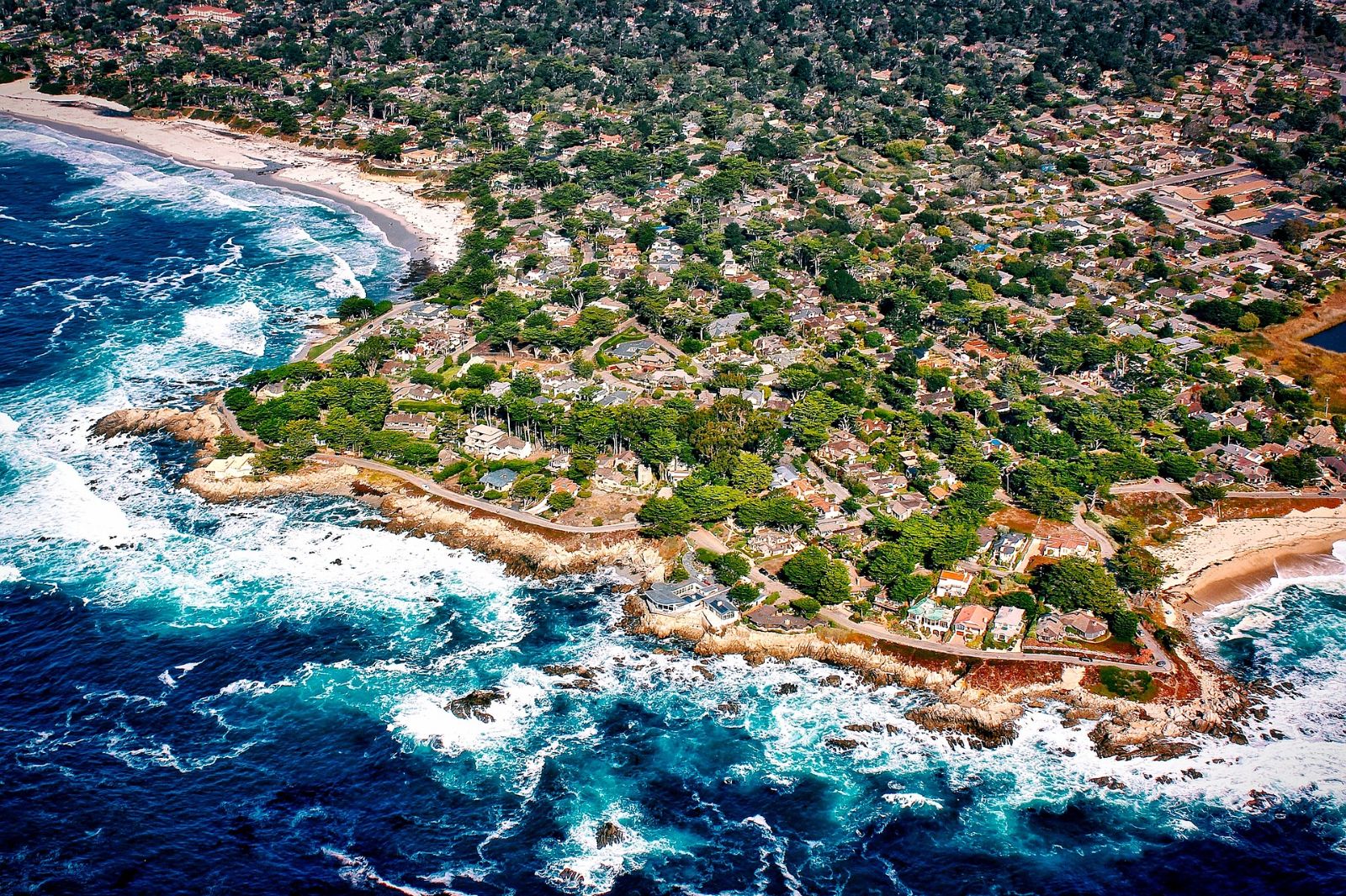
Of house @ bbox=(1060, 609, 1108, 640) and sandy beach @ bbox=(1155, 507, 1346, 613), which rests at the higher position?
sandy beach @ bbox=(1155, 507, 1346, 613)

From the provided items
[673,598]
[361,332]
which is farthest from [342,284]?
[673,598]

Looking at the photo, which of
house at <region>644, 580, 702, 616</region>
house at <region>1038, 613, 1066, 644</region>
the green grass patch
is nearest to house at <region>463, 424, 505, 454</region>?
house at <region>644, 580, 702, 616</region>

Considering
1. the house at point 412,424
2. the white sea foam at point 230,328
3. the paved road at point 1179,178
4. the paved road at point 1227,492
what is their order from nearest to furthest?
1. the paved road at point 1227,492
2. the house at point 412,424
3. the white sea foam at point 230,328
4. the paved road at point 1179,178

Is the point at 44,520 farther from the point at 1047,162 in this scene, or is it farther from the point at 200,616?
the point at 1047,162

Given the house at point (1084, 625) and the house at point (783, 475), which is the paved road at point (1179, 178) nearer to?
the house at point (783, 475)

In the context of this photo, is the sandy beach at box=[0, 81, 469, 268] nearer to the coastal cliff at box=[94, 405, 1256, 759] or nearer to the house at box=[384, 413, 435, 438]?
the house at box=[384, 413, 435, 438]

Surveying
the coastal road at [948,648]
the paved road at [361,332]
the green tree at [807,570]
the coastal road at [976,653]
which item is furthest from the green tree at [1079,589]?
the paved road at [361,332]

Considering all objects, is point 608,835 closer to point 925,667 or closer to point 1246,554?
point 925,667
